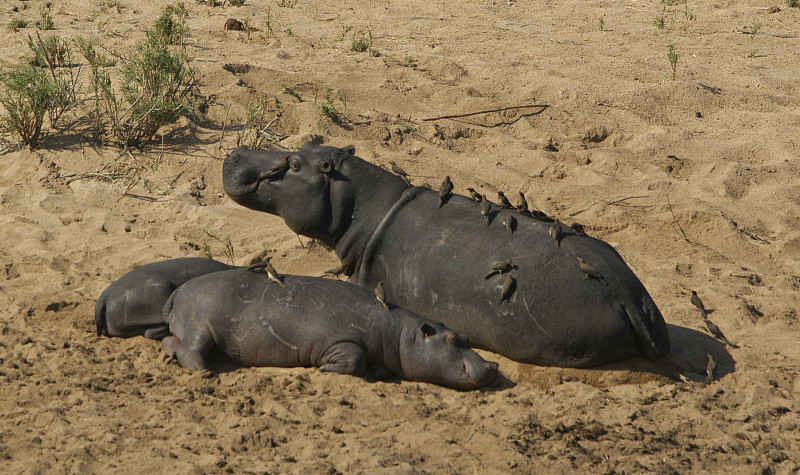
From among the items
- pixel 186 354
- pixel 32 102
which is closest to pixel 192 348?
pixel 186 354

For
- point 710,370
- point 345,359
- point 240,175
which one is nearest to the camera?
point 345,359

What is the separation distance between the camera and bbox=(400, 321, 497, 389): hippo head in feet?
14.7

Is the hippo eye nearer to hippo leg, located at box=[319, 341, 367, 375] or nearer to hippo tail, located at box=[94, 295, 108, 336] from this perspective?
hippo leg, located at box=[319, 341, 367, 375]

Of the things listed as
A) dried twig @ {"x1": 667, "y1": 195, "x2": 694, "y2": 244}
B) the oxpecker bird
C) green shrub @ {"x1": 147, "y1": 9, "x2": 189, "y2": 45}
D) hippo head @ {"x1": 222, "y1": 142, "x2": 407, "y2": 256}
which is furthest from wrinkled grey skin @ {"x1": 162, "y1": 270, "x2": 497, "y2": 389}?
green shrub @ {"x1": 147, "y1": 9, "x2": 189, "y2": 45}

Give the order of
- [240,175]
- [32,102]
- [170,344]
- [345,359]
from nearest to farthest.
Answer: [345,359]
[170,344]
[240,175]
[32,102]

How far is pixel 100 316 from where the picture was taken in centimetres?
499

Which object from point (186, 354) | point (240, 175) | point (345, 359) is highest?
point (240, 175)

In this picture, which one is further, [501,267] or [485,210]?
[485,210]

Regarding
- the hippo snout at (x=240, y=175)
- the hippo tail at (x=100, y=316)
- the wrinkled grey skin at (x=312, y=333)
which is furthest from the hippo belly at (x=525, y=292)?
the hippo tail at (x=100, y=316)

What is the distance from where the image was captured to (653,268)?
6105mm

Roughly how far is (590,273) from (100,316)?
10.2 ft

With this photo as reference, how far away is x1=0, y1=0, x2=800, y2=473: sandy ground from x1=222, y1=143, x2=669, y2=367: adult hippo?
9.8 inches

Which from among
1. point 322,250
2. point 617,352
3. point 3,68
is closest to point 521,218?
point 617,352

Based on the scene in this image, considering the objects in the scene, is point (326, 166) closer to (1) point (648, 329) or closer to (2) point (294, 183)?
(2) point (294, 183)
